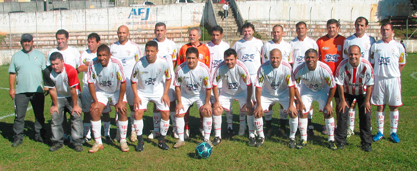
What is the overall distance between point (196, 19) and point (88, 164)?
2510cm

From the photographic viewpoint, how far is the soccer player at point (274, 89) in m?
6.20

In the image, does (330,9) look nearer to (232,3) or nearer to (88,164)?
(232,3)

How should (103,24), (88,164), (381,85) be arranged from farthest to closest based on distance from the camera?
(103,24), (381,85), (88,164)

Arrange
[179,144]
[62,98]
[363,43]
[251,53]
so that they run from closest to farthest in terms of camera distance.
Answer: [62,98] → [179,144] → [363,43] → [251,53]

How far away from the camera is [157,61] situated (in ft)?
20.7

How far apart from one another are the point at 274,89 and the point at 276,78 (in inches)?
10.2

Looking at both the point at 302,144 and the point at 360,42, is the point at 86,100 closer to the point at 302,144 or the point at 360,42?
the point at 302,144

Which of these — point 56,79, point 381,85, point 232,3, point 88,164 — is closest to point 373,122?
point 381,85

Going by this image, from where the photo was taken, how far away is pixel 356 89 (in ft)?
19.9

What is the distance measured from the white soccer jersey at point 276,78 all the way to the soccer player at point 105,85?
2.61 meters

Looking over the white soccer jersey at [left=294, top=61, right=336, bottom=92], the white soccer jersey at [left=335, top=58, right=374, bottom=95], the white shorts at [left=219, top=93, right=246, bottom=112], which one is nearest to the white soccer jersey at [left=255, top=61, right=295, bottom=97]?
the white soccer jersey at [left=294, top=61, right=336, bottom=92]

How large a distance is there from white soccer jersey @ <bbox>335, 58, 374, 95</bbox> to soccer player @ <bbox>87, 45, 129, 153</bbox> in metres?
4.06

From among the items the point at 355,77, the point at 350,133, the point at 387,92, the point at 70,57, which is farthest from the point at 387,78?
the point at 70,57

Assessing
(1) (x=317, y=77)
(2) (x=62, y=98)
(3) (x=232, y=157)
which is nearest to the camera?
(3) (x=232, y=157)
